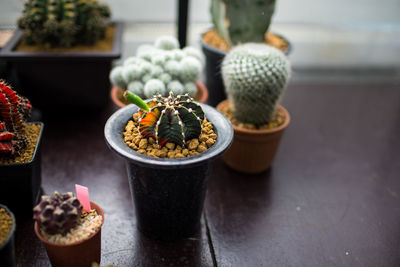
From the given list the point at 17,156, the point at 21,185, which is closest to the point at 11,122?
the point at 17,156

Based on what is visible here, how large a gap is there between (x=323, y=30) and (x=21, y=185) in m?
2.51

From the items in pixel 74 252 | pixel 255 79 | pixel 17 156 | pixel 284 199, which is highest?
pixel 255 79

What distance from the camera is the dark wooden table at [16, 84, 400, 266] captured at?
1.44 metres

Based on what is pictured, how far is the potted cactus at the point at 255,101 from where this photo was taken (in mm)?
1649

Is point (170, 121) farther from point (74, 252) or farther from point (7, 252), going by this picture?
point (7, 252)

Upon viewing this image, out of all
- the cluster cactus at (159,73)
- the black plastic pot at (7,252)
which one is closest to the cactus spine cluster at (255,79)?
the cluster cactus at (159,73)

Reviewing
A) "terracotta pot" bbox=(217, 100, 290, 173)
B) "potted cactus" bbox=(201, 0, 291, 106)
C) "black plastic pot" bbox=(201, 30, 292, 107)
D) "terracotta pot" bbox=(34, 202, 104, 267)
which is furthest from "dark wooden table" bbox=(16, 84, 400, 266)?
"potted cactus" bbox=(201, 0, 291, 106)

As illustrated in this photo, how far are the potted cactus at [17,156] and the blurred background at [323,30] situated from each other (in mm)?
1391

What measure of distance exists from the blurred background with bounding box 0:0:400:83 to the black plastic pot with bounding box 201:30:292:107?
1.95 ft

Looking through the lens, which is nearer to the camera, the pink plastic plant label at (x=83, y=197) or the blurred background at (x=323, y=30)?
the pink plastic plant label at (x=83, y=197)

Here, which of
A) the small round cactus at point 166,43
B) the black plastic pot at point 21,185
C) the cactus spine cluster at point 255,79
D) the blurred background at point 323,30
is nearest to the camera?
the black plastic pot at point 21,185

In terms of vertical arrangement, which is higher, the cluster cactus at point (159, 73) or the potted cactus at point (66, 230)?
the cluster cactus at point (159, 73)

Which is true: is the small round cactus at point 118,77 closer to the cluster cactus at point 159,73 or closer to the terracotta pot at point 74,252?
the cluster cactus at point 159,73

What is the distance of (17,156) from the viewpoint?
140 cm
